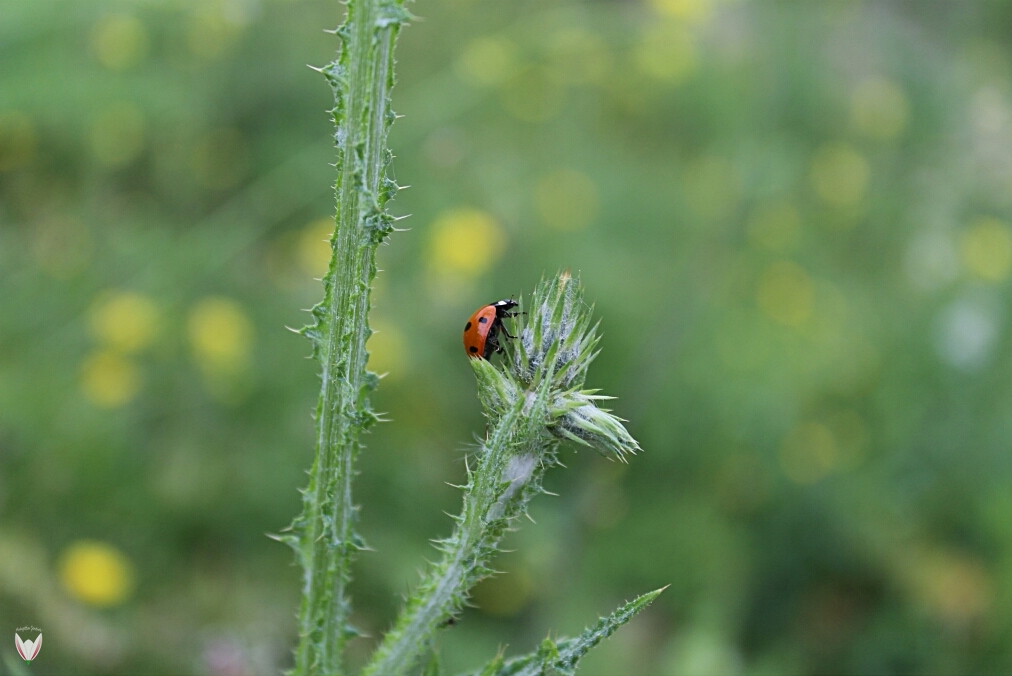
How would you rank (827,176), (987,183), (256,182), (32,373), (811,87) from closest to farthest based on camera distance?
(32,373)
(256,182)
(987,183)
(827,176)
(811,87)

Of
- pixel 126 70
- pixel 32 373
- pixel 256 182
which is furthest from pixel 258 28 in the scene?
pixel 32 373

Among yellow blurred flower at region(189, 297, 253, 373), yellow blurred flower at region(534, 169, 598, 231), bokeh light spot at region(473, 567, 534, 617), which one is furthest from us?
yellow blurred flower at region(534, 169, 598, 231)

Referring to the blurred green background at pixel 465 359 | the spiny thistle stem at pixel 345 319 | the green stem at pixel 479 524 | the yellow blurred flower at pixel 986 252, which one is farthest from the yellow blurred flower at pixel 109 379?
the yellow blurred flower at pixel 986 252

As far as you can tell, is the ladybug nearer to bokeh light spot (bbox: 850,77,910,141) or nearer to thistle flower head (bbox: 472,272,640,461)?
thistle flower head (bbox: 472,272,640,461)

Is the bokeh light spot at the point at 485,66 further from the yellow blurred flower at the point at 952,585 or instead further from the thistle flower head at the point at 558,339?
the thistle flower head at the point at 558,339

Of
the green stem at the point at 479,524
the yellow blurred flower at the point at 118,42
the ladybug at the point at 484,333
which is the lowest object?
the green stem at the point at 479,524

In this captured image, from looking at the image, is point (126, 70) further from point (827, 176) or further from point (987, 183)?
point (987, 183)

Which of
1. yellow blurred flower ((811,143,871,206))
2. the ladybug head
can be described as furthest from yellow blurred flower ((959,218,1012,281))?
the ladybug head
